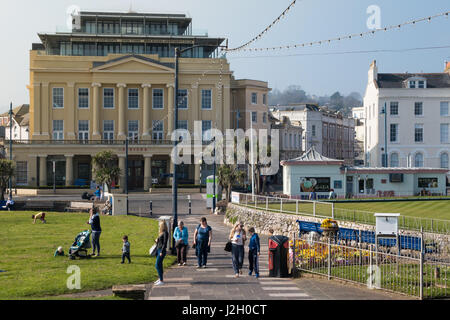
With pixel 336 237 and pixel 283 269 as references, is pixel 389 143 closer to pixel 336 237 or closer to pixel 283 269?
pixel 336 237

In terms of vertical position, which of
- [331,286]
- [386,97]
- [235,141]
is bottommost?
[331,286]

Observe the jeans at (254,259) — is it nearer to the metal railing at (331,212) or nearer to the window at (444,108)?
the metal railing at (331,212)

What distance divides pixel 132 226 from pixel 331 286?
17757 millimetres

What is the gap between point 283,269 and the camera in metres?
18.4

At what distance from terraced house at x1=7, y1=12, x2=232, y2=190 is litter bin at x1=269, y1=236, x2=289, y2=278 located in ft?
167

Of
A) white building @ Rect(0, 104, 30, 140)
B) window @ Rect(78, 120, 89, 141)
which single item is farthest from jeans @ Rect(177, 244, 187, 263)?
white building @ Rect(0, 104, 30, 140)

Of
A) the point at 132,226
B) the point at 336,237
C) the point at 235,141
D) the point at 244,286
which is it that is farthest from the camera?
the point at 235,141

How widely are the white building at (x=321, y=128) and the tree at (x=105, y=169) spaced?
4296 centimetres

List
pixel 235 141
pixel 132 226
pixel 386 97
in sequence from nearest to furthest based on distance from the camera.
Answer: pixel 132 226 → pixel 235 141 → pixel 386 97

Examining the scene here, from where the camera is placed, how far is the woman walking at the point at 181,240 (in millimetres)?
20172

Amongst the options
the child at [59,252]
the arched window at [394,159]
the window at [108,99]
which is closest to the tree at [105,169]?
the window at [108,99]

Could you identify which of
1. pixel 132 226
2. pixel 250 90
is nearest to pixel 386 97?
pixel 250 90

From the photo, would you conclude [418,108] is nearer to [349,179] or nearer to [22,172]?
[349,179]

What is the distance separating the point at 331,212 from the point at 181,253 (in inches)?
487
